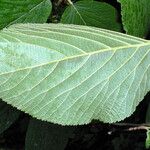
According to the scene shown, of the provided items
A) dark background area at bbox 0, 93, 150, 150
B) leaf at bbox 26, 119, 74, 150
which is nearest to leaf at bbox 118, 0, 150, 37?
leaf at bbox 26, 119, 74, 150

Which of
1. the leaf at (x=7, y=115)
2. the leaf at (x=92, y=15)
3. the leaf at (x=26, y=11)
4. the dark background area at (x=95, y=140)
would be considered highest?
the leaf at (x=26, y=11)

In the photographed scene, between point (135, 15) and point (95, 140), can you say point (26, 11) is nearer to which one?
point (135, 15)

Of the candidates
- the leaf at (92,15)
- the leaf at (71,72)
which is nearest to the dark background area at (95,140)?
the leaf at (92,15)

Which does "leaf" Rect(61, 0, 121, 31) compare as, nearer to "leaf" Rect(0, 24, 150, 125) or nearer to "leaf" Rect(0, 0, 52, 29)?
"leaf" Rect(0, 0, 52, 29)

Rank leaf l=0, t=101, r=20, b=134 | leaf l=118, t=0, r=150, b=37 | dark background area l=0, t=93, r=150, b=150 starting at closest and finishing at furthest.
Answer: leaf l=118, t=0, r=150, b=37 < leaf l=0, t=101, r=20, b=134 < dark background area l=0, t=93, r=150, b=150

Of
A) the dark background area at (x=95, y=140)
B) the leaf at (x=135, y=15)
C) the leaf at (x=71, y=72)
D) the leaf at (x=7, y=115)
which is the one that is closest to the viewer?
the leaf at (x=71, y=72)

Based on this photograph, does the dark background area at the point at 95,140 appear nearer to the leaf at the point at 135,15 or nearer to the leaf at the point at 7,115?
the leaf at the point at 7,115

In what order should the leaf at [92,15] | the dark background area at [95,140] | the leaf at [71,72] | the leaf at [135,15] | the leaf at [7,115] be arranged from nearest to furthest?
the leaf at [71,72], the leaf at [135,15], the leaf at [92,15], the leaf at [7,115], the dark background area at [95,140]

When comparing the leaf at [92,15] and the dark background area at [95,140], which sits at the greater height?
the leaf at [92,15]
